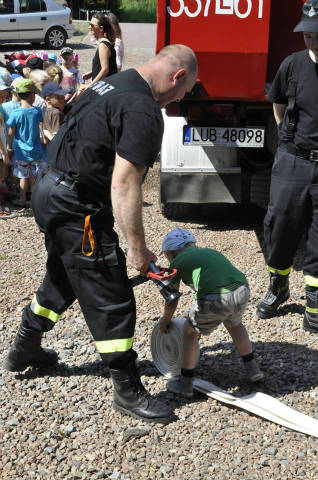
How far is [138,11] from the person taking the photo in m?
33.1

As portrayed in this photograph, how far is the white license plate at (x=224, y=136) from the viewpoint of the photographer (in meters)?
6.07

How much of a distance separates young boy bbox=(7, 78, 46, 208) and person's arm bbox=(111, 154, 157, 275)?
4.51 metres

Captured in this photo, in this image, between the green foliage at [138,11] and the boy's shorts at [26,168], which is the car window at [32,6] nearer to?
the green foliage at [138,11]

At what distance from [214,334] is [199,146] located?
2279mm

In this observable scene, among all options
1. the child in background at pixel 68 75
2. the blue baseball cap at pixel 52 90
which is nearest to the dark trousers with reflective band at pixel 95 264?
the blue baseball cap at pixel 52 90

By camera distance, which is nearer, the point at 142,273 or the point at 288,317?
the point at 142,273

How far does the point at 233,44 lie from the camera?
5445mm

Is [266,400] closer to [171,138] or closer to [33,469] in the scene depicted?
[33,469]

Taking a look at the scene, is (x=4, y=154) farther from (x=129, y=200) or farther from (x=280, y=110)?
(x=129, y=200)

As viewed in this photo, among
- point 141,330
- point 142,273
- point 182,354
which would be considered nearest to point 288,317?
point 141,330

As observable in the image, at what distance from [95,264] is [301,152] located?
182 centimetres

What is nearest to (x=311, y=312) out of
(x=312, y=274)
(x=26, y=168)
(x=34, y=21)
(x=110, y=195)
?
(x=312, y=274)

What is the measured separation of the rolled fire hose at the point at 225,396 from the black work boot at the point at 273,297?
108 cm

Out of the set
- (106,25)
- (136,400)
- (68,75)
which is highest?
(106,25)
